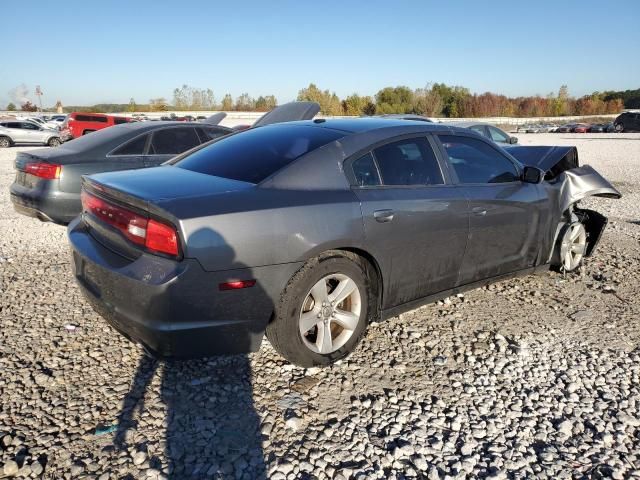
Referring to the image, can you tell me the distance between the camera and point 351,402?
2.65 m

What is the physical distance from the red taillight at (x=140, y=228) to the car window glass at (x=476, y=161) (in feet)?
7.33

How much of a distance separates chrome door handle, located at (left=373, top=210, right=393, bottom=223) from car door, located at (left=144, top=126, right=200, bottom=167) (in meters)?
4.09

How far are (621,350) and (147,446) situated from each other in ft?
10.4

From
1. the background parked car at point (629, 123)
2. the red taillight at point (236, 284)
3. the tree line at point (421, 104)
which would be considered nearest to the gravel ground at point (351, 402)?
the red taillight at point (236, 284)

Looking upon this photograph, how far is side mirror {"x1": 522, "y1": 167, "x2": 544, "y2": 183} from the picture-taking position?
13.2 feet

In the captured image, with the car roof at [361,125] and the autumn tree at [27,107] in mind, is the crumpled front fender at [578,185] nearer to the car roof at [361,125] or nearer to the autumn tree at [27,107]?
the car roof at [361,125]

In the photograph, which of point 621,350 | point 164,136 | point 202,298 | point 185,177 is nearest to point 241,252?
point 202,298

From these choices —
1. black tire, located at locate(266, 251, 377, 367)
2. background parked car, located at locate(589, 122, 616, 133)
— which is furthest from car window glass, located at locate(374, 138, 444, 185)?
background parked car, located at locate(589, 122, 616, 133)

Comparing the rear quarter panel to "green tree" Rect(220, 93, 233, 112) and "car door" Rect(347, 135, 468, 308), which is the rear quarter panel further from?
"green tree" Rect(220, 93, 233, 112)

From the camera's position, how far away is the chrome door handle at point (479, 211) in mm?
3559

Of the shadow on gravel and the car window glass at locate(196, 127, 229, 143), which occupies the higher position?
the car window glass at locate(196, 127, 229, 143)

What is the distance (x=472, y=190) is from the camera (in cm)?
362

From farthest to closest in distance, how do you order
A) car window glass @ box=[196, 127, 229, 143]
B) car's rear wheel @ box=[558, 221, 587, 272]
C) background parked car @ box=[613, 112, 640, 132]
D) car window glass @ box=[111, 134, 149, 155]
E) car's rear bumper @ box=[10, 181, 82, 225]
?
background parked car @ box=[613, 112, 640, 132], car window glass @ box=[196, 127, 229, 143], car window glass @ box=[111, 134, 149, 155], car's rear bumper @ box=[10, 181, 82, 225], car's rear wheel @ box=[558, 221, 587, 272]

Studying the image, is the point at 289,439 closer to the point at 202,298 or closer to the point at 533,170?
the point at 202,298
